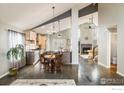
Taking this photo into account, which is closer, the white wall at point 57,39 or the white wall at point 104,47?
the white wall at point 104,47

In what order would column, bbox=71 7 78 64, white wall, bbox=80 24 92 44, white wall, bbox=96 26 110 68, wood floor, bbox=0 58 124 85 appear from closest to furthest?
wood floor, bbox=0 58 124 85 < white wall, bbox=96 26 110 68 < column, bbox=71 7 78 64 < white wall, bbox=80 24 92 44

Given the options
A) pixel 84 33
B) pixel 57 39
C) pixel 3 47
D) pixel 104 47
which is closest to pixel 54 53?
pixel 104 47

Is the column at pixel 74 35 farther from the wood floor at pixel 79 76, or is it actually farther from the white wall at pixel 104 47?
the wood floor at pixel 79 76

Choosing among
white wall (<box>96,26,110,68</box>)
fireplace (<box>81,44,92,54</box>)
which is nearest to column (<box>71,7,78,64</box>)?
white wall (<box>96,26,110,68</box>)

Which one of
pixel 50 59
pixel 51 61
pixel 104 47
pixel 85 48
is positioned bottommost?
pixel 51 61

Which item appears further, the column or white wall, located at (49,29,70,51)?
white wall, located at (49,29,70,51)

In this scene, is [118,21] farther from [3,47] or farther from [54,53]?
[3,47]

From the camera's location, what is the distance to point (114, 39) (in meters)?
9.48

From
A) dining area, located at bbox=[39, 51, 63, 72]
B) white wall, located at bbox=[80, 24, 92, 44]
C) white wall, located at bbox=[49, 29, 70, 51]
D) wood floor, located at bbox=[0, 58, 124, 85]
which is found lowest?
wood floor, located at bbox=[0, 58, 124, 85]

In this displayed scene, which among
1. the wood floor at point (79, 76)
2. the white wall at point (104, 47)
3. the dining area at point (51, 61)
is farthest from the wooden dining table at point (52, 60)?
the white wall at point (104, 47)

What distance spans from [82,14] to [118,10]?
3720 millimetres

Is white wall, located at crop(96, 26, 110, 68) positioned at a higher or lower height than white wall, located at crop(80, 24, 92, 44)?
lower

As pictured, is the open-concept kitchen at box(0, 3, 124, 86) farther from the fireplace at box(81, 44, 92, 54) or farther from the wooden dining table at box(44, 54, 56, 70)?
the fireplace at box(81, 44, 92, 54)
